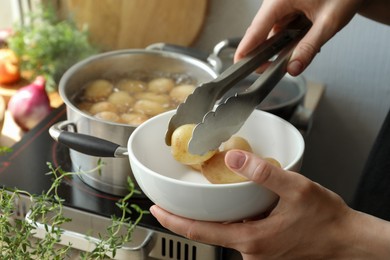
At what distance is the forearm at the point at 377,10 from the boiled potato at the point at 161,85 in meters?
0.32

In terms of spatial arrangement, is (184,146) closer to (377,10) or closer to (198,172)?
(198,172)

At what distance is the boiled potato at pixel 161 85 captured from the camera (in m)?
0.92

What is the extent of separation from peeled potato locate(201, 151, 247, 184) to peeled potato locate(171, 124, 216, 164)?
0.03 feet

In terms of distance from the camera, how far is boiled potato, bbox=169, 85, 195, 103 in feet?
2.95

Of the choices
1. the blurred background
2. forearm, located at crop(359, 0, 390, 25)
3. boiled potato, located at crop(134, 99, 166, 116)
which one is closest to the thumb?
boiled potato, located at crop(134, 99, 166, 116)

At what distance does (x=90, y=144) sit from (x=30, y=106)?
0.40 metres

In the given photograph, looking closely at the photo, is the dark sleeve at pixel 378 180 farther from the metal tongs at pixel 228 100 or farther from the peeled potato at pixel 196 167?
the peeled potato at pixel 196 167

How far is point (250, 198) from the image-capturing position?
567 mm

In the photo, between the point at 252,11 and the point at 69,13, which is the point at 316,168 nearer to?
the point at 252,11

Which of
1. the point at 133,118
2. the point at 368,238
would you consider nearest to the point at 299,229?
the point at 368,238

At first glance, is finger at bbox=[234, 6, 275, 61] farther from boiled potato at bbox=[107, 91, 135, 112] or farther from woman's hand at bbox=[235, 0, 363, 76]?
boiled potato at bbox=[107, 91, 135, 112]

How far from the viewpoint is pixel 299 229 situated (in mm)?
579

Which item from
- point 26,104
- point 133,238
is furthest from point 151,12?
point 133,238

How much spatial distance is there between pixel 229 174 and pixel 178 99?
0.33 meters
